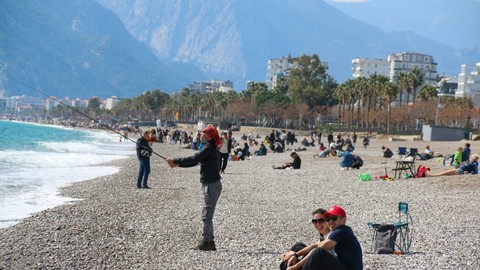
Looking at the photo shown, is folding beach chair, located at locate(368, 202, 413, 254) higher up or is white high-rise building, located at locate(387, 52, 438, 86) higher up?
white high-rise building, located at locate(387, 52, 438, 86)

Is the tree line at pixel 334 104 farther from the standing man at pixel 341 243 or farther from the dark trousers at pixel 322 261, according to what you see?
the dark trousers at pixel 322 261

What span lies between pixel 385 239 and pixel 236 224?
3.44 m

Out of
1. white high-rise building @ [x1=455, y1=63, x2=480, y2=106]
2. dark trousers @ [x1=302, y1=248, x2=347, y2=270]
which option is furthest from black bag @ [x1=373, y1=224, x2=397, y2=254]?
white high-rise building @ [x1=455, y1=63, x2=480, y2=106]

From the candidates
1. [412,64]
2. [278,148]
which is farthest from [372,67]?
[278,148]

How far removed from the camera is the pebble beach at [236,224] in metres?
9.01

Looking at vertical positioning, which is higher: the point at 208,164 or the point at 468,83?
the point at 468,83

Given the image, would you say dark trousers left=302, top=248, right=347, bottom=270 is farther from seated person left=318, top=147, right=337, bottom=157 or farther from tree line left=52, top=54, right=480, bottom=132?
tree line left=52, top=54, right=480, bottom=132

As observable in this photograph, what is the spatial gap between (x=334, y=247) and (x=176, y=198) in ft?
33.9

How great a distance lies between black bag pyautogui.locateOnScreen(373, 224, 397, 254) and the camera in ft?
29.9

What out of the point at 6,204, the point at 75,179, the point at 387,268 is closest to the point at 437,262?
the point at 387,268

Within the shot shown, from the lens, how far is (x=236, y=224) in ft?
39.1

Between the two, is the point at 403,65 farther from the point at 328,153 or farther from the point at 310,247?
the point at 310,247

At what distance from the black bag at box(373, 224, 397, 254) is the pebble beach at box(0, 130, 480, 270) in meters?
0.19

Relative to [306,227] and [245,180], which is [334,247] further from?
[245,180]
